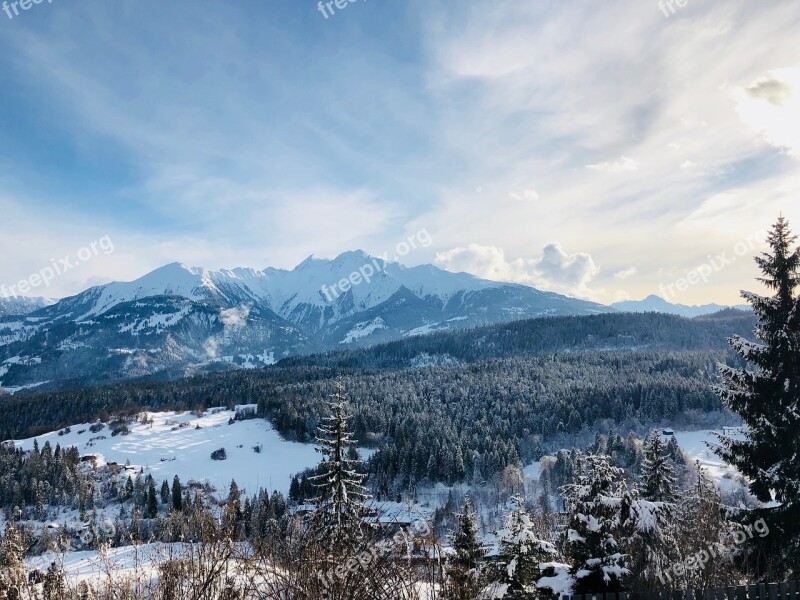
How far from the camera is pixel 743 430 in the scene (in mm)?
13969

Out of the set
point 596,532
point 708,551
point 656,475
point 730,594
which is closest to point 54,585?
point 730,594

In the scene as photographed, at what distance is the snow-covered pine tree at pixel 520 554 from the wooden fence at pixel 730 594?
17.7 ft

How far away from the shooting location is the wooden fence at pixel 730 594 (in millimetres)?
7682

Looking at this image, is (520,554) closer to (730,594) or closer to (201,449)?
(730,594)

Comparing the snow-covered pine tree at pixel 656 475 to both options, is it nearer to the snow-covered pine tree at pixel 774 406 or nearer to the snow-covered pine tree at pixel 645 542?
the snow-covered pine tree at pixel 774 406

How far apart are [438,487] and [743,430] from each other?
90839mm

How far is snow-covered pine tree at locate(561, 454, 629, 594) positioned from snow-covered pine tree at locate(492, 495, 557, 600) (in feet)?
3.89

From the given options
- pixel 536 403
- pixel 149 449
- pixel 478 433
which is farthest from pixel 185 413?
pixel 536 403

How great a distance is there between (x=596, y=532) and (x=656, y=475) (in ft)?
39.5

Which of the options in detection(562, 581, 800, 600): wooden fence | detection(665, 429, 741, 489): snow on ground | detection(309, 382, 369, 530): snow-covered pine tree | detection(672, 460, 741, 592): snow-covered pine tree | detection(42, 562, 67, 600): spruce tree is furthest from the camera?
detection(665, 429, 741, 489): snow on ground

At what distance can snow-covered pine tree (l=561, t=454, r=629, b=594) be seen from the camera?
10945mm

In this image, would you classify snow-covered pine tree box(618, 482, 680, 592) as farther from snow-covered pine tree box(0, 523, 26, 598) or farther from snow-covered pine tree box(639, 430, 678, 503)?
snow-covered pine tree box(0, 523, 26, 598)

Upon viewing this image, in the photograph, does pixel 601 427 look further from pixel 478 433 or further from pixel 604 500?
pixel 604 500

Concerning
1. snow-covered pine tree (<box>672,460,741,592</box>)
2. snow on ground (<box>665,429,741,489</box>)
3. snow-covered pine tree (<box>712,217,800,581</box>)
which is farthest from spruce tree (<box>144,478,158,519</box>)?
snow-covered pine tree (<box>712,217,800,581</box>)
